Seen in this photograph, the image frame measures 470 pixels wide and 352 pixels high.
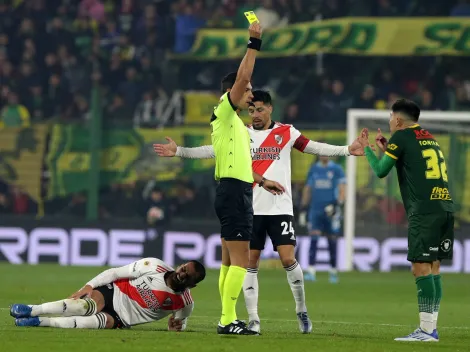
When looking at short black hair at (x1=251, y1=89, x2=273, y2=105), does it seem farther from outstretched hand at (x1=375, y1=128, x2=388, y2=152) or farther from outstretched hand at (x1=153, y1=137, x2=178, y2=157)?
outstretched hand at (x1=375, y1=128, x2=388, y2=152)

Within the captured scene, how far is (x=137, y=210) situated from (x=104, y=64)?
444cm

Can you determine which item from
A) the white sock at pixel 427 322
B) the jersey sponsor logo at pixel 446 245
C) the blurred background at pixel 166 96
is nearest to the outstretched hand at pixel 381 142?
the jersey sponsor logo at pixel 446 245

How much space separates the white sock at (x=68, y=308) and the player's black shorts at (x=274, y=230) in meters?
1.55

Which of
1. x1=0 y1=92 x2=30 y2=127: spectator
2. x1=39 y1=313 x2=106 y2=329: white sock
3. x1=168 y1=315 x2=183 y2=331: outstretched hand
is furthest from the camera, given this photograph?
x1=0 y1=92 x2=30 y2=127: spectator

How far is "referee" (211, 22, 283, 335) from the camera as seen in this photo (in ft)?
30.3

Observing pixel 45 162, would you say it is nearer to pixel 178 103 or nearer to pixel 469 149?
pixel 178 103

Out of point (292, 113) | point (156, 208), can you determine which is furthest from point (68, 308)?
point (292, 113)

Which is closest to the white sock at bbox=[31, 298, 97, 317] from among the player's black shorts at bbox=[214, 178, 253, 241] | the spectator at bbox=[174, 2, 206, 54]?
the player's black shorts at bbox=[214, 178, 253, 241]

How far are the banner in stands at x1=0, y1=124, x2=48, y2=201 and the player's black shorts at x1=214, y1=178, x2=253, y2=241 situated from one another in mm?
13938

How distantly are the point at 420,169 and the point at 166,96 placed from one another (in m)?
15.9

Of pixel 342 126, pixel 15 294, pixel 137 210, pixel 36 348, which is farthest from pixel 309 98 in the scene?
pixel 36 348

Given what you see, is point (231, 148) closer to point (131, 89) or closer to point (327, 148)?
point (327, 148)

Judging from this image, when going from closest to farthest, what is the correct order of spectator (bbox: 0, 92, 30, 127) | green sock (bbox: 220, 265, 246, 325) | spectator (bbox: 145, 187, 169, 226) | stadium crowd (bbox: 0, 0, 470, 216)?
green sock (bbox: 220, 265, 246, 325)
spectator (bbox: 145, 187, 169, 226)
spectator (bbox: 0, 92, 30, 127)
stadium crowd (bbox: 0, 0, 470, 216)

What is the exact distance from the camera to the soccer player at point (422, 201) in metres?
9.27
